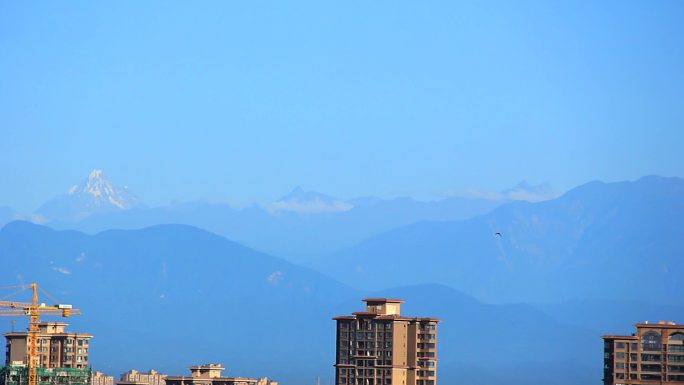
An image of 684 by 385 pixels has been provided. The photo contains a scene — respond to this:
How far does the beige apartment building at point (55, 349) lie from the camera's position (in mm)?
118938

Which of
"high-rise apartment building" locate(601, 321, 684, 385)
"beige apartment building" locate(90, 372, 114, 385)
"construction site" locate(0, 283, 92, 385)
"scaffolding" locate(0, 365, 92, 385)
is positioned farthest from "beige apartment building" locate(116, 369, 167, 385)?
"high-rise apartment building" locate(601, 321, 684, 385)

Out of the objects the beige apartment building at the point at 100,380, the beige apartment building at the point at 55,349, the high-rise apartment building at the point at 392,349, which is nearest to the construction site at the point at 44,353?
the beige apartment building at the point at 55,349

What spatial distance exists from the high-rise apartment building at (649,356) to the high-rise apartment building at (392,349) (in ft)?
34.2

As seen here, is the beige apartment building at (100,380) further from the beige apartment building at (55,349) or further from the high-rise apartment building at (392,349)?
the high-rise apartment building at (392,349)

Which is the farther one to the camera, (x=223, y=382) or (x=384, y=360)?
(x=223, y=382)

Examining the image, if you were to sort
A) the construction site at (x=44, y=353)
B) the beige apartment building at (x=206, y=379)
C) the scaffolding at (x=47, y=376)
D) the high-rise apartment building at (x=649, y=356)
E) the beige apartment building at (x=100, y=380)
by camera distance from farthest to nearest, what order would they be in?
the beige apartment building at (x=100, y=380)
the beige apartment building at (x=206, y=379)
the construction site at (x=44, y=353)
the scaffolding at (x=47, y=376)
the high-rise apartment building at (x=649, y=356)

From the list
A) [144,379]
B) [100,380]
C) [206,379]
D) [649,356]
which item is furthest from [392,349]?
[100,380]

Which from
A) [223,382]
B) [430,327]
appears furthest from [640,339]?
[223,382]

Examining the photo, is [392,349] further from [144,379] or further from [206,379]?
[144,379]

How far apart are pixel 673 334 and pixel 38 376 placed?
1418 inches

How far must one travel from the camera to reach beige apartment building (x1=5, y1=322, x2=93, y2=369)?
11894 centimetres

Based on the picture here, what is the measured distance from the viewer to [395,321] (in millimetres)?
106250

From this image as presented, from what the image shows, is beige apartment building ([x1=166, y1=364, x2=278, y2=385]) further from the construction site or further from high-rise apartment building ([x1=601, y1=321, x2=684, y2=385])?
high-rise apartment building ([x1=601, y1=321, x2=684, y2=385])

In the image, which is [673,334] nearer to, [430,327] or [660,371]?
[660,371]
